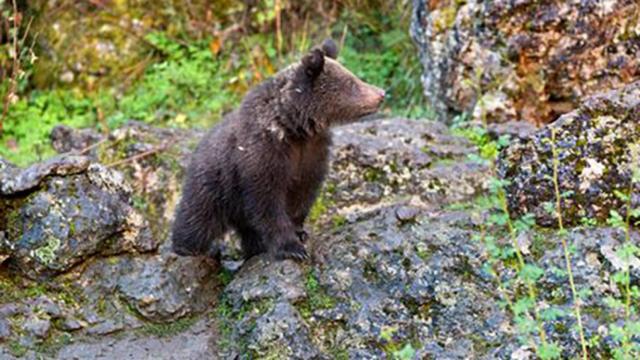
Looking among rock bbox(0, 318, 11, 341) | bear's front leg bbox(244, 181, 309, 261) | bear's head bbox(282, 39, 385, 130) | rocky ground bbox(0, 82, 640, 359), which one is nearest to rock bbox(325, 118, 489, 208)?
bear's head bbox(282, 39, 385, 130)

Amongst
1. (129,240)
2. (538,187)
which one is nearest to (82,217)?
(129,240)

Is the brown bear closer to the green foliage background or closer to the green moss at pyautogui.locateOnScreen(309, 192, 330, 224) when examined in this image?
the green moss at pyautogui.locateOnScreen(309, 192, 330, 224)

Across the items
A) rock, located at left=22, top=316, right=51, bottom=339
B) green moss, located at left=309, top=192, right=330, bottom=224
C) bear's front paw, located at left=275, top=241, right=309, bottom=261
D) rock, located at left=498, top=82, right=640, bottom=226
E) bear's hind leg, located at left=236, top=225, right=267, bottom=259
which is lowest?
green moss, located at left=309, top=192, right=330, bottom=224

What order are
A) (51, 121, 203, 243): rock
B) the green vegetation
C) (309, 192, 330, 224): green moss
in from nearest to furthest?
1. the green vegetation
2. (309, 192, 330, 224): green moss
3. (51, 121, 203, 243): rock

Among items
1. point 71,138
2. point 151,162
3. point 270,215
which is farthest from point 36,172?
point 71,138

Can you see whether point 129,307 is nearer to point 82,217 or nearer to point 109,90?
point 82,217

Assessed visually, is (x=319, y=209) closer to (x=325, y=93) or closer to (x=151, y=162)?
(x=325, y=93)

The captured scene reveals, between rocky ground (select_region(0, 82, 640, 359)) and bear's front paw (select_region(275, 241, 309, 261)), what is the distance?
0.08 metres

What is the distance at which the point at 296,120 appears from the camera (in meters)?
5.52

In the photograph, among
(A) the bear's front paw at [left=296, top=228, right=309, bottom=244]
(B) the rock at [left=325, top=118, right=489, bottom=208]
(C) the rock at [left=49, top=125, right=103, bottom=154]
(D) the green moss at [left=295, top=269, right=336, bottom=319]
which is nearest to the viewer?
(D) the green moss at [left=295, top=269, right=336, bottom=319]

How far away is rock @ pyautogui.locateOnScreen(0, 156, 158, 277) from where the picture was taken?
4.84m

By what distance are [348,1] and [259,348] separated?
666 centimetres

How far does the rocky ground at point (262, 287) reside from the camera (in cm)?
450

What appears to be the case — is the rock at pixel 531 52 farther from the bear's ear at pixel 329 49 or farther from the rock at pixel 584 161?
the rock at pixel 584 161
